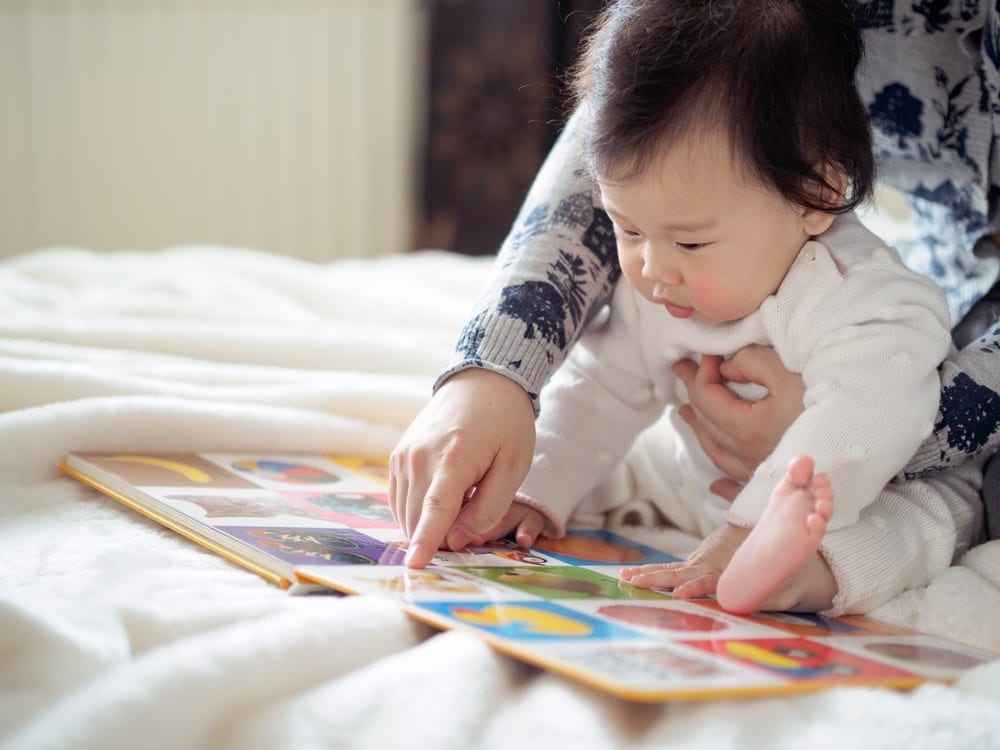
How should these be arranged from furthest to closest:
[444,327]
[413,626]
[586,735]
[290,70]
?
[290,70], [444,327], [413,626], [586,735]

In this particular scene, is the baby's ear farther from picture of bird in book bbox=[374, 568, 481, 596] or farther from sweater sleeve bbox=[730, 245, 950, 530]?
picture of bird in book bbox=[374, 568, 481, 596]

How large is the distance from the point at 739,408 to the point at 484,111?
2.21m

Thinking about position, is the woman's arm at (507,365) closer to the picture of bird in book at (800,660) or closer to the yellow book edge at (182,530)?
the yellow book edge at (182,530)

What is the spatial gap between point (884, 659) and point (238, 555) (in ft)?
1.25

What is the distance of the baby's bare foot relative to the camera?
0.65 metres

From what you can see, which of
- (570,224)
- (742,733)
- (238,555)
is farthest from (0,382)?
(742,733)

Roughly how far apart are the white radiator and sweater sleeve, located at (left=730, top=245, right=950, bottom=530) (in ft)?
7.20

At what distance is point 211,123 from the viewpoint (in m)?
2.79

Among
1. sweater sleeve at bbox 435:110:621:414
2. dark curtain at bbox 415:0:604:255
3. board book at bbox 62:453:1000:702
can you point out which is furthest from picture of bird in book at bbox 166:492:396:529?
dark curtain at bbox 415:0:604:255

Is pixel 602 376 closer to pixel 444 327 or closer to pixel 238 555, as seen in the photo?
pixel 238 555

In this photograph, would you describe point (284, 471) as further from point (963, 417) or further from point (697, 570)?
point (963, 417)

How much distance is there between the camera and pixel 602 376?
3.25 ft

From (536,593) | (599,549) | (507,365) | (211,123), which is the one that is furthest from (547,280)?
(211,123)

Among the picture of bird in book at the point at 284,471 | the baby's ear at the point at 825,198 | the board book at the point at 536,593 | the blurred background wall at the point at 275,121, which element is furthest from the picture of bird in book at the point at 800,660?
the blurred background wall at the point at 275,121
